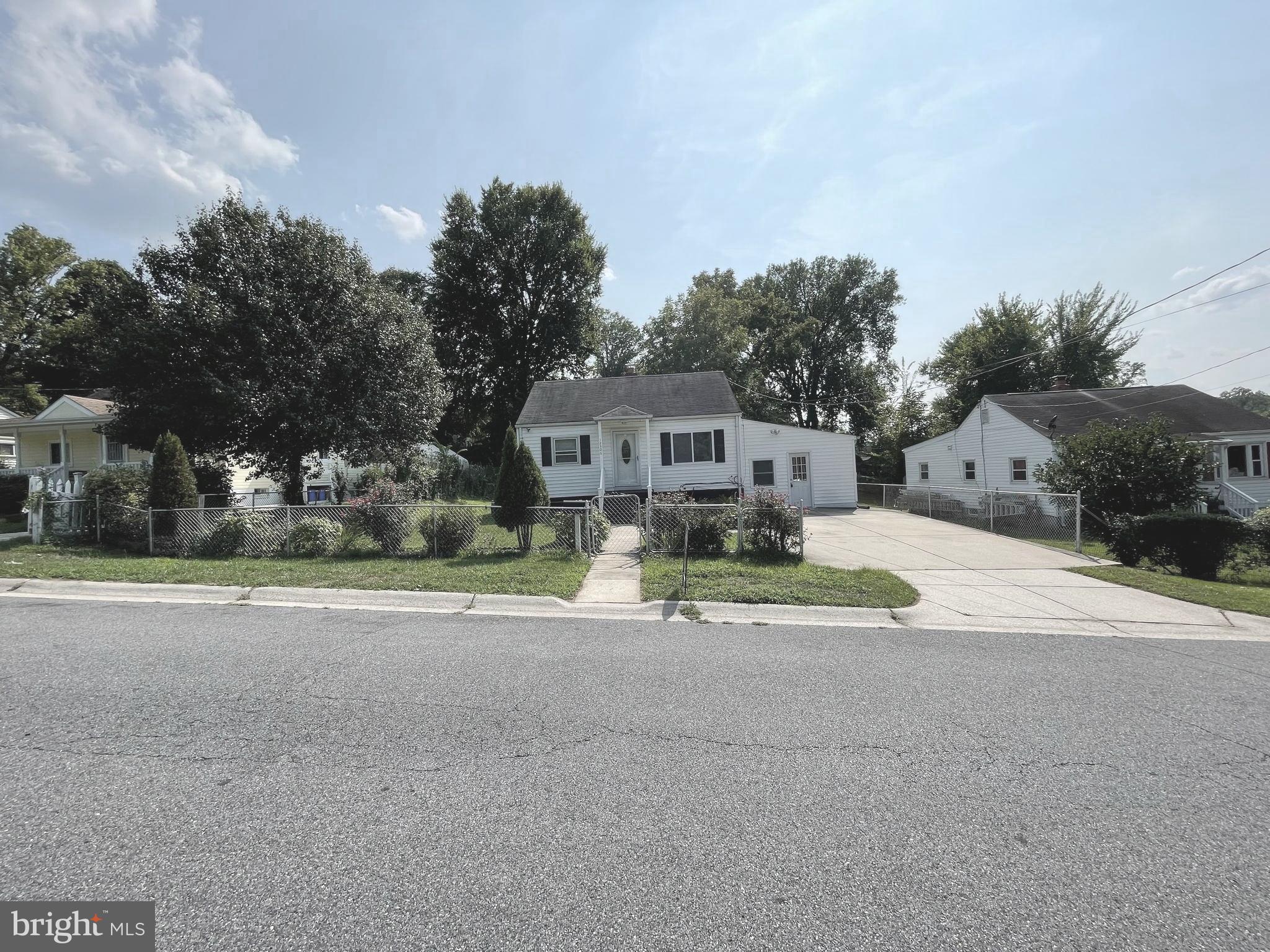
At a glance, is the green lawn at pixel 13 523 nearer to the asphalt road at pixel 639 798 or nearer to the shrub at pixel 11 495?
the shrub at pixel 11 495

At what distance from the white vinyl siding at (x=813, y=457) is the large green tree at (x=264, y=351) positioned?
12731 mm

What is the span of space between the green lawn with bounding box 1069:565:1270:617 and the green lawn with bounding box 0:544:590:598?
8859 mm

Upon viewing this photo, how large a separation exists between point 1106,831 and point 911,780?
0.85 meters

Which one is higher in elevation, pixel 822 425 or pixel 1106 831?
pixel 822 425

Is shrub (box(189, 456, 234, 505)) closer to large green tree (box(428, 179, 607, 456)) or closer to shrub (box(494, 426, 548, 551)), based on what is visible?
shrub (box(494, 426, 548, 551))

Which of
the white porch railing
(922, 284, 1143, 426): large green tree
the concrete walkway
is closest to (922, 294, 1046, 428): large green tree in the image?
(922, 284, 1143, 426): large green tree

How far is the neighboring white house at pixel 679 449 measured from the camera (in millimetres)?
21484

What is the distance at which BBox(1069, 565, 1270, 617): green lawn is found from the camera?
7.84 meters

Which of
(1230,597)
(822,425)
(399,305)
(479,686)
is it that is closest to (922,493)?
(1230,597)

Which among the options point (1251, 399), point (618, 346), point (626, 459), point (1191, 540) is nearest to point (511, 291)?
point (618, 346)

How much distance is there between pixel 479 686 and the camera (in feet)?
14.9

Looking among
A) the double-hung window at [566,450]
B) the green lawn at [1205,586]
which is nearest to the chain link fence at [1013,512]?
the green lawn at [1205,586]

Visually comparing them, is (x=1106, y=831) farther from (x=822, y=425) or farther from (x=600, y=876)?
(x=822, y=425)

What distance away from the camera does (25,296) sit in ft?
105
